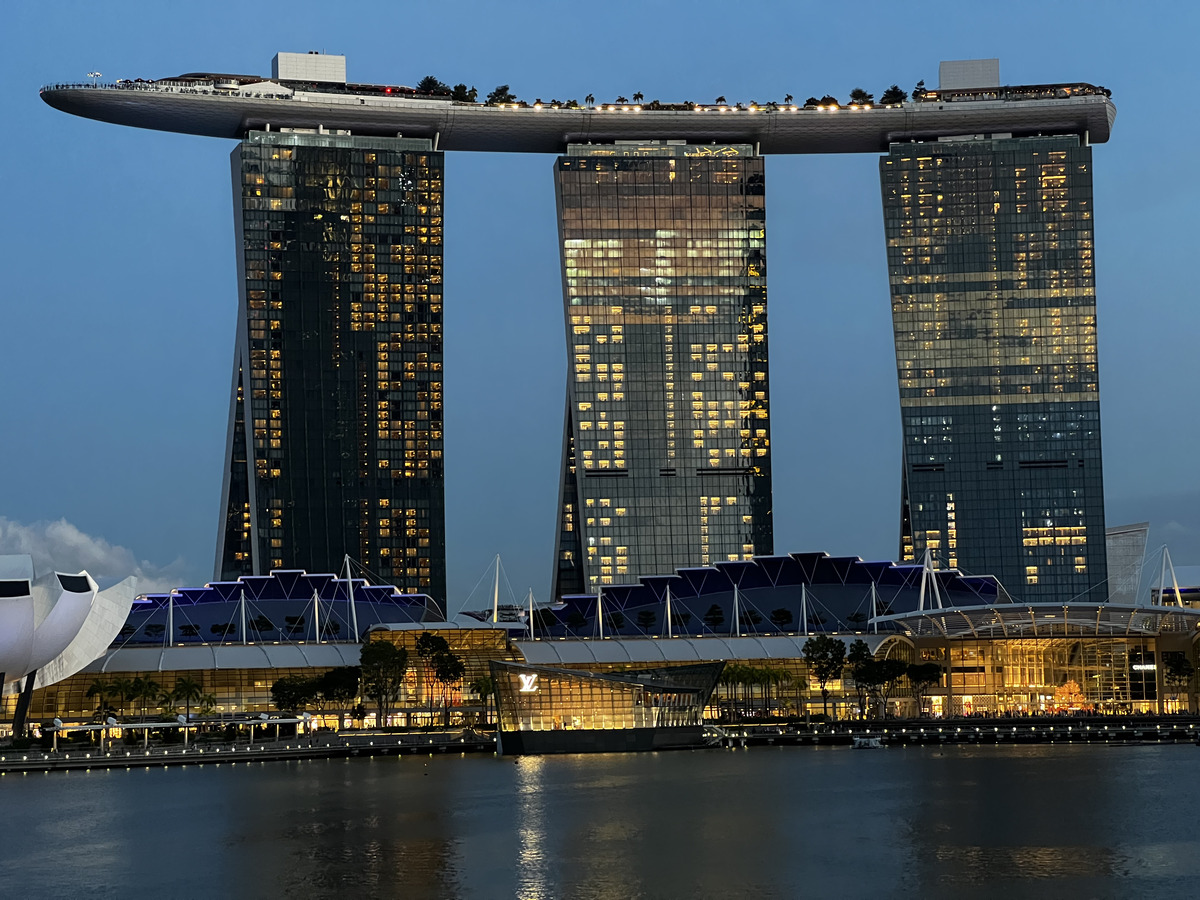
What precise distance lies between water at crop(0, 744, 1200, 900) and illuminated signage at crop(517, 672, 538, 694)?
1078 centimetres

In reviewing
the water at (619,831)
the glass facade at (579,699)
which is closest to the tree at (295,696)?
the glass facade at (579,699)

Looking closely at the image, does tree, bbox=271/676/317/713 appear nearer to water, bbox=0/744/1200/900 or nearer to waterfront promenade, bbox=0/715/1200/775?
waterfront promenade, bbox=0/715/1200/775

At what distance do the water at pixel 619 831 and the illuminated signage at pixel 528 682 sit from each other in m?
10.8

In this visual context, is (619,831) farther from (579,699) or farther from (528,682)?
(579,699)

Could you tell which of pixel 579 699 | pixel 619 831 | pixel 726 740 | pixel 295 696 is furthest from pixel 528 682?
pixel 619 831

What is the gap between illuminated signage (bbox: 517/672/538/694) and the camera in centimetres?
15612

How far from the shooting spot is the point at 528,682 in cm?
15725

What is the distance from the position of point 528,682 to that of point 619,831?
58.1m

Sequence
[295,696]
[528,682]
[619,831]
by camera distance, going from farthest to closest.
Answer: [295,696] < [528,682] < [619,831]

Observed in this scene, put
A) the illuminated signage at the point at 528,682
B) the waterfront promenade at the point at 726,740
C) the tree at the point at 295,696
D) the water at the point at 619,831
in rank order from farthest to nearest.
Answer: the tree at the point at 295,696, the waterfront promenade at the point at 726,740, the illuminated signage at the point at 528,682, the water at the point at 619,831

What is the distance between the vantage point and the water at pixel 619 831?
82812 millimetres

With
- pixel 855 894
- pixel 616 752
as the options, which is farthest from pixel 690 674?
pixel 855 894

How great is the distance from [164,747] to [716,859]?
93.2 metres

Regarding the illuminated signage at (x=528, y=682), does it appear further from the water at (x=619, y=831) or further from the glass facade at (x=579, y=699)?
the water at (x=619, y=831)
